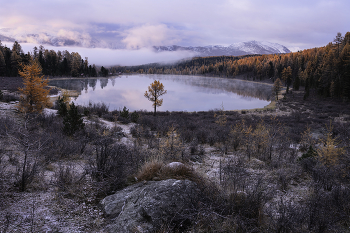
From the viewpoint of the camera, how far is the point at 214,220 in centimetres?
329

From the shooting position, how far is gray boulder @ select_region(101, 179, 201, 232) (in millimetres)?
3240

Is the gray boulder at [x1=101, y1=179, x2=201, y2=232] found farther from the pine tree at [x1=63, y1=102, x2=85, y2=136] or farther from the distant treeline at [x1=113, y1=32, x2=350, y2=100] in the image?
the distant treeline at [x1=113, y1=32, x2=350, y2=100]

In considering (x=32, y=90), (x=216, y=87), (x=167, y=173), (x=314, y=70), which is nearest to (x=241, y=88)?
(x=216, y=87)

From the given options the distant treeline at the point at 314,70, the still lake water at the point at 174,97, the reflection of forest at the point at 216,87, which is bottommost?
the still lake water at the point at 174,97

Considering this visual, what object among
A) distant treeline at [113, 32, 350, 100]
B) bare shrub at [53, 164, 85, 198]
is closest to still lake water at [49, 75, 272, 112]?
distant treeline at [113, 32, 350, 100]

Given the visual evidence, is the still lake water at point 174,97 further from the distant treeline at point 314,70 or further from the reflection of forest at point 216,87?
the distant treeline at point 314,70

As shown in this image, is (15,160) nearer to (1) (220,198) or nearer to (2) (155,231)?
(2) (155,231)

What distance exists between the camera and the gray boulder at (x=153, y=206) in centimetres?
324

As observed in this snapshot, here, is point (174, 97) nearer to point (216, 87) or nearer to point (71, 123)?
point (216, 87)

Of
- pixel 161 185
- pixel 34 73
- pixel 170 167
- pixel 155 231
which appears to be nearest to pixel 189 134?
pixel 170 167

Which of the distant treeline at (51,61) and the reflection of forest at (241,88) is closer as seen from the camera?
the reflection of forest at (241,88)

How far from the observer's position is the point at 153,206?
11.3 ft

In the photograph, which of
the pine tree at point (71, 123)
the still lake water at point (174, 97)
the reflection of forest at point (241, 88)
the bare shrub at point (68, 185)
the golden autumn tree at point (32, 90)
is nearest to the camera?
the bare shrub at point (68, 185)

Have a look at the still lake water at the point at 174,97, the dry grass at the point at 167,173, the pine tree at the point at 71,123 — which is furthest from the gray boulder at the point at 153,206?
the still lake water at the point at 174,97
